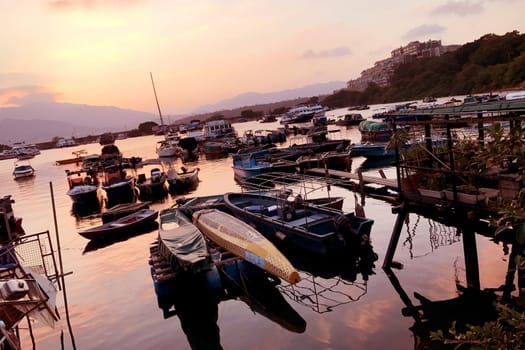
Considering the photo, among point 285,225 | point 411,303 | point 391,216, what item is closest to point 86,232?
point 285,225

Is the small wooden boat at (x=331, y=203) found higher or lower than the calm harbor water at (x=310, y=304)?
higher

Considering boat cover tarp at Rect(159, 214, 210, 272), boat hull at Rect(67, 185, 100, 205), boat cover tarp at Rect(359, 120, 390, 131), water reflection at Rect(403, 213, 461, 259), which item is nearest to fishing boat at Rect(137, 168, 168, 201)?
boat hull at Rect(67, 185, 100, 205)

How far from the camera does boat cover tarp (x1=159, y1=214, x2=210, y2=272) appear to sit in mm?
13508

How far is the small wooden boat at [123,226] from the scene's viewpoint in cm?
2402

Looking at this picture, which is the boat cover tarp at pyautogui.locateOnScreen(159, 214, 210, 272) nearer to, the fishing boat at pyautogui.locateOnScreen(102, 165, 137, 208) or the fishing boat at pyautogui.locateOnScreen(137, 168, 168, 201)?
the fishing boat at pyautogui.locateOnScreen(137, 168, 168, 201)

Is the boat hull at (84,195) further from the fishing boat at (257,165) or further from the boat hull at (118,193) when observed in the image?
the fishing boat at (257,165)

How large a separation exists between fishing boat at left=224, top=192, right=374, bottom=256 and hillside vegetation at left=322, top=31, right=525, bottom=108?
7794 cm

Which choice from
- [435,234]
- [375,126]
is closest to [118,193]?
[435,234]

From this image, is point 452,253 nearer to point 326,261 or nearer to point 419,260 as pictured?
point 419,260

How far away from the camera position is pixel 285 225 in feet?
56.6

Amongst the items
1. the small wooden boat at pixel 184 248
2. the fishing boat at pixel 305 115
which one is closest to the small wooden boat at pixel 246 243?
the small wooden boat at pixel 184 248

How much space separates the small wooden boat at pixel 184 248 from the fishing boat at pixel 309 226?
343 cm

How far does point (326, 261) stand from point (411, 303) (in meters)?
4.30

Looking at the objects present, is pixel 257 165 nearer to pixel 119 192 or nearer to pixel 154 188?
pixel 154 188
